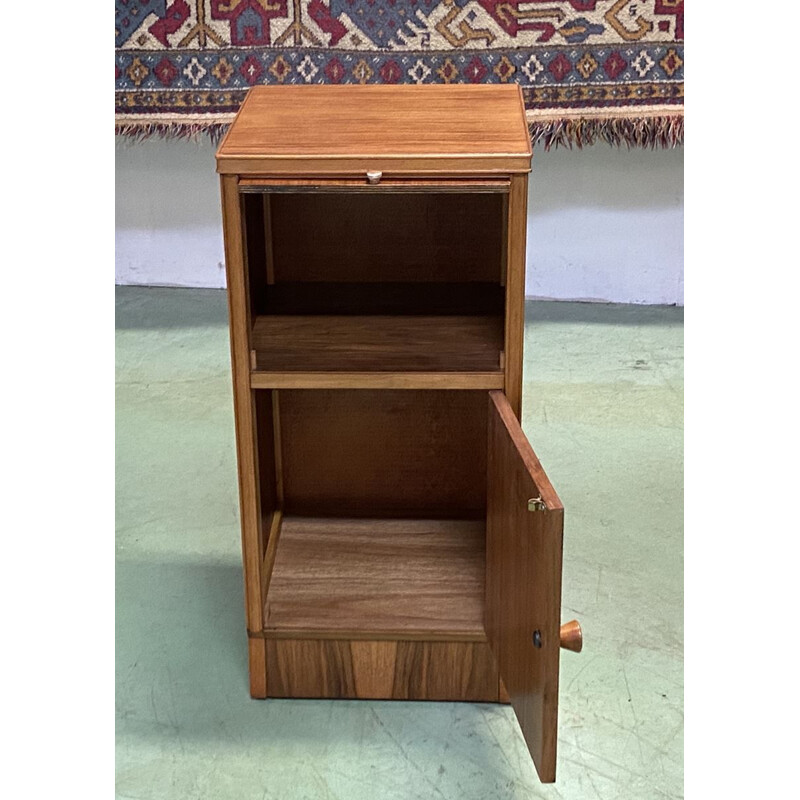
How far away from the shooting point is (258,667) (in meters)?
1.64

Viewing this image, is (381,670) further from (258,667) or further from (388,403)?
(388,403)

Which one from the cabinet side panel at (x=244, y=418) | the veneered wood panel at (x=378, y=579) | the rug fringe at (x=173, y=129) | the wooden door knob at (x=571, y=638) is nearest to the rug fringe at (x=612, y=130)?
the rug fringe at (x=173, y=129)

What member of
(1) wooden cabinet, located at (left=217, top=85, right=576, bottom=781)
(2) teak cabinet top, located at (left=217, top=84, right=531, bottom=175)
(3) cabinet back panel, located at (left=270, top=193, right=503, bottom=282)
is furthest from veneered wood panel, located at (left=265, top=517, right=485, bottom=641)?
(2) teak cabinet top, located at (left=217, top=84, right=531, bottom=175)

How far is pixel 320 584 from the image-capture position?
1.70 meters

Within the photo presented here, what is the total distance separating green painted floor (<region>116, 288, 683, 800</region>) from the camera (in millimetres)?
1504

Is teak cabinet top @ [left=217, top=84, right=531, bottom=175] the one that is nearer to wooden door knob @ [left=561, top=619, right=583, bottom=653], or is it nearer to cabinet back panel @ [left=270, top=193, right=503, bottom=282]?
cabinet back panel @ [left=270, top=193, right=503, bottom=282]

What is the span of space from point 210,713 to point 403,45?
1.61 metres

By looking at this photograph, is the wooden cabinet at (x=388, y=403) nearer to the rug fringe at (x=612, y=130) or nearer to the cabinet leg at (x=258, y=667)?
the cabinet leg at (x=258, y=667)

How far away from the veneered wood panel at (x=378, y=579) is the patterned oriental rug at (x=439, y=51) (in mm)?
1211

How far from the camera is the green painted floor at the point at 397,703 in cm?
150

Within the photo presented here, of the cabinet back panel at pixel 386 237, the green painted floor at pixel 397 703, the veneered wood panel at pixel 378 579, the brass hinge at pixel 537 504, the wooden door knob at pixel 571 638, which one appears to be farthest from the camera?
the cabinet back panel at pixel 386 237

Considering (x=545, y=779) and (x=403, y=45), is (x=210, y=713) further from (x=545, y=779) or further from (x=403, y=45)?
(x=403, y=45)

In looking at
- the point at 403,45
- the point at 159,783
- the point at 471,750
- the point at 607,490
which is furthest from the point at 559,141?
the point at 159,783

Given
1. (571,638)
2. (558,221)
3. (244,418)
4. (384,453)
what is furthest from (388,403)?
(558,221)
